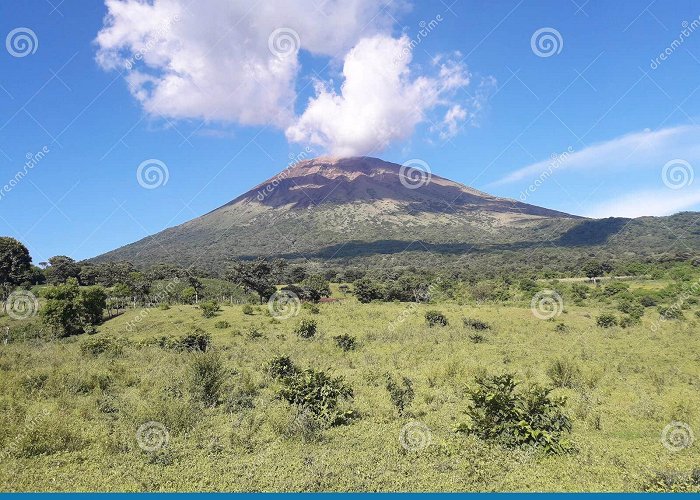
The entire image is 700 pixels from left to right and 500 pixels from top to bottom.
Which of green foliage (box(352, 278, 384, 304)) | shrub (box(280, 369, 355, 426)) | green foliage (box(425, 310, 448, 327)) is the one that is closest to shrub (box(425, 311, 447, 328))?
green foliage (box(425, 310, 448, 327))

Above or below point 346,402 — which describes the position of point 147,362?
above

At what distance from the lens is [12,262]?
55438 millimetres

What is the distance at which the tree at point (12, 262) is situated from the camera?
54.4 meters

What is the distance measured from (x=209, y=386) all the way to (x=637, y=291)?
56.0m

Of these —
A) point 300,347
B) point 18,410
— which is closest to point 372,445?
point 18,410

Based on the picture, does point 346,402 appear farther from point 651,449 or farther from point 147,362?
point 147,362

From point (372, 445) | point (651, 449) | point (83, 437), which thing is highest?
point (83, 437)

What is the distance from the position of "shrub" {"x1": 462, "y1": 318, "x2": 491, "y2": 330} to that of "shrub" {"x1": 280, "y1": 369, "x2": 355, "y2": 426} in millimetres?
20383

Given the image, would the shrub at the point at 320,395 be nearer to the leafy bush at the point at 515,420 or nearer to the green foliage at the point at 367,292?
the leafy bush at the point at 515,420

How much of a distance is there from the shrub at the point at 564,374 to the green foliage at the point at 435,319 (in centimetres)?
1561

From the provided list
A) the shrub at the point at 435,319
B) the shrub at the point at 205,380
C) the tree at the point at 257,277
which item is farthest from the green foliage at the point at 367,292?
the shrub at the point at 205,380

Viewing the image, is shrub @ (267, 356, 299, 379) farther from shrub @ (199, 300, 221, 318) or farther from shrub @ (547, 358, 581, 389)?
shrub @ (199, 300, 221, 318)

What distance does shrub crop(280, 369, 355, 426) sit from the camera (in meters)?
11.0

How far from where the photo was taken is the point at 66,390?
1233cm
